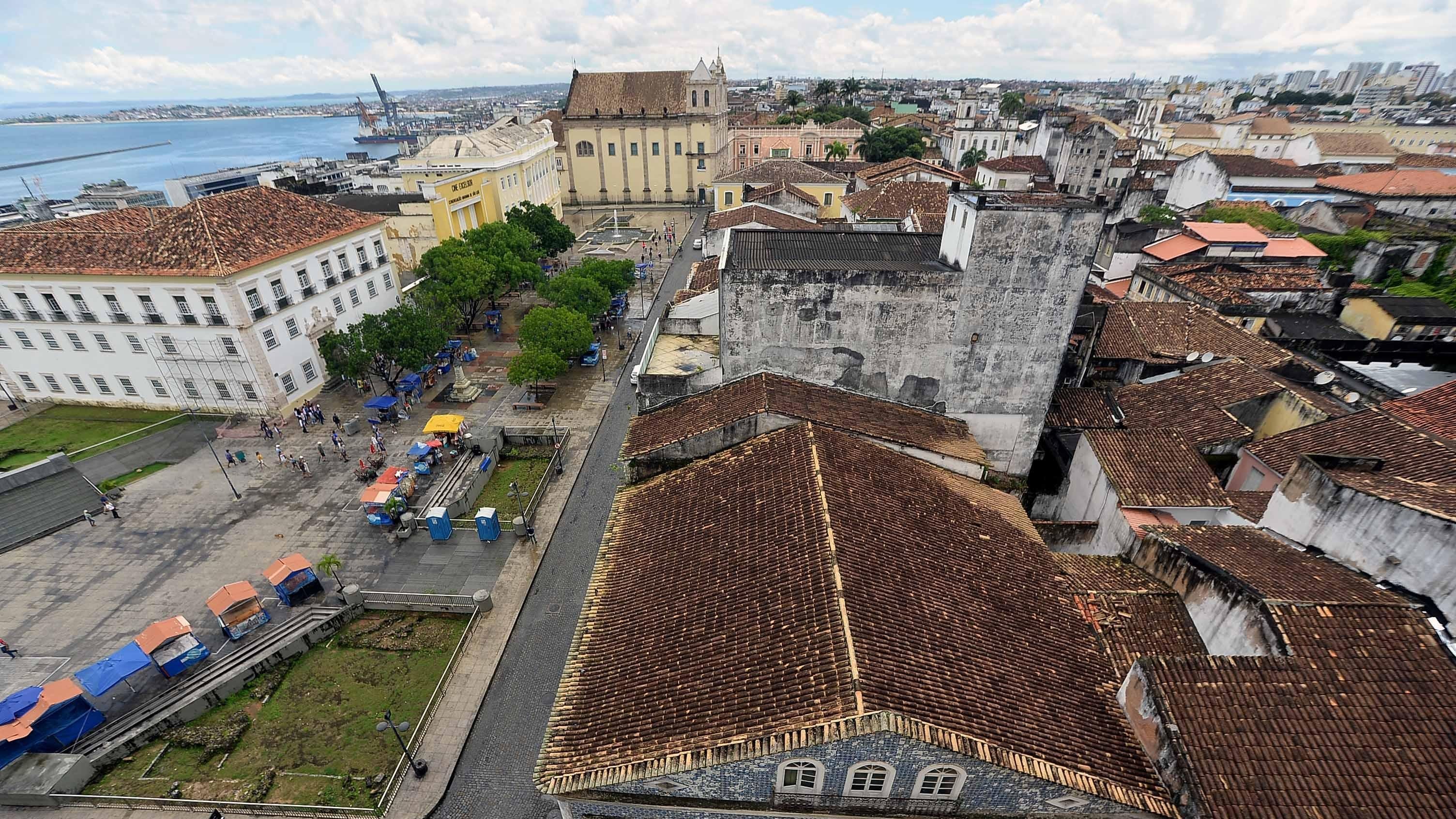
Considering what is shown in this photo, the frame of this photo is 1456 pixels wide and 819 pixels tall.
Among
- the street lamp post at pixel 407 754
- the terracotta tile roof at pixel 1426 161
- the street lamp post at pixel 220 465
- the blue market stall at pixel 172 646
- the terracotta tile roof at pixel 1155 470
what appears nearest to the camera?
the street lamp post at pixel 407 754

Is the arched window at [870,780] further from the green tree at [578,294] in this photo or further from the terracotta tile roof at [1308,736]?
the green tree at [578,294]

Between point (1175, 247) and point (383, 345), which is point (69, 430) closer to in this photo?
point (383, 345)

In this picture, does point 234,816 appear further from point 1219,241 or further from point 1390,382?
Result: point 1219,241

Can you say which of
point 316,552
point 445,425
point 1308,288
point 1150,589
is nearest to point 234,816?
point 316,552

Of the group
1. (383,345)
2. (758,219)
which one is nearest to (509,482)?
(383,345)

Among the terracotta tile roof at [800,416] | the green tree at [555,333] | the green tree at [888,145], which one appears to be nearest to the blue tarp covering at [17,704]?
the terracotta tile roof at [800,416]

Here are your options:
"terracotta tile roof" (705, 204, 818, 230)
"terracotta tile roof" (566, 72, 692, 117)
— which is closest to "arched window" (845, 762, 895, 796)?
"terracotta tile roof" (705, 204, 818, 230)
